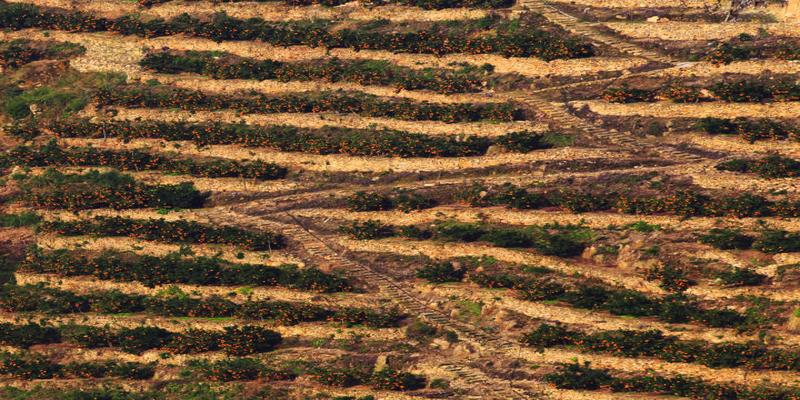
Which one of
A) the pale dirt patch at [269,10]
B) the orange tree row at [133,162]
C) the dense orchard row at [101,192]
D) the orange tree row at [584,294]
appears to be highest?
the pale dirt patch at [269,10]

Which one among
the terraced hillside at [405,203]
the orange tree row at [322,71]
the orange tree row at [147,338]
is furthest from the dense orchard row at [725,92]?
the orange tree row at [147,338]

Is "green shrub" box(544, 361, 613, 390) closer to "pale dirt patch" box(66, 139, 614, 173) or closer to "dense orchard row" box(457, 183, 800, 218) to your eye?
"dense orchard row" box(457, 183, 800, 218)

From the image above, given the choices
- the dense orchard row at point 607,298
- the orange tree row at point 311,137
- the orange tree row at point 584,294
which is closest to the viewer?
the dense orchard row at point 607,298

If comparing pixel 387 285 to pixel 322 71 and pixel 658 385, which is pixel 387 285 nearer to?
pixel 658 385

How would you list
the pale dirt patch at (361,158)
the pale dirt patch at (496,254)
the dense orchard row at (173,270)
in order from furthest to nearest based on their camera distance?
the pale dirt patch at (361,158), the dense orchard row at (173,270), the pale dirt patch at (496,254)

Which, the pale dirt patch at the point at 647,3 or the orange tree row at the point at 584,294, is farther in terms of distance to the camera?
the pale dirt patch at the point at 647,3

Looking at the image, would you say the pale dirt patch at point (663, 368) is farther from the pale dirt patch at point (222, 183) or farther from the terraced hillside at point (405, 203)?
the pale dirt patch at point (222, 183)

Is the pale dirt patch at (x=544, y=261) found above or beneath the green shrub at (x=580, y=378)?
above
